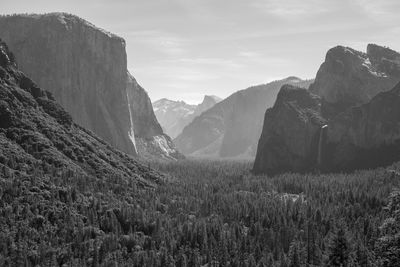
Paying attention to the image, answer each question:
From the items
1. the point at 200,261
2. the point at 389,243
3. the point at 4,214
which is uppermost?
the point at 389,243

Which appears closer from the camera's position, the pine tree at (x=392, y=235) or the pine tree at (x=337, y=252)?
the pine tree at (x=392, y=235)

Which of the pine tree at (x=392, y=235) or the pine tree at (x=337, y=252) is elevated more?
the pine tree at (x=392, y=235)

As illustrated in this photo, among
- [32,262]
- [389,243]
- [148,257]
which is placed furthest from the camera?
[148,257]

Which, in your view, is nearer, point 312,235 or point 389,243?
point 389,243

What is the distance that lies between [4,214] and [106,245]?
36188 millimetres

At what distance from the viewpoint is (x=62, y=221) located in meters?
185

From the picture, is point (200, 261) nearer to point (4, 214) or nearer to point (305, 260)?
point (305, 260)

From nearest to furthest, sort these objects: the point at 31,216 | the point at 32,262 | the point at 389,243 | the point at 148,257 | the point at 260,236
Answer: the point at 389,243, the point at 32,262, the point at 148,257, the point at 31,216, the point at 260,236

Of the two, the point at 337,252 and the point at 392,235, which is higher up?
the point at 392,235

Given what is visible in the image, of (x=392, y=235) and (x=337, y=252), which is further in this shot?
(x=337, y=252)

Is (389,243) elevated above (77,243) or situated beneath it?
elevated above

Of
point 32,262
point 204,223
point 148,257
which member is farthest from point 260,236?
point 32,262

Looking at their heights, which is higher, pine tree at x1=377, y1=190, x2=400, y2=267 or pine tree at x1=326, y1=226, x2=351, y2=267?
pine tree at x1=377, y1=190, x2=400, y2=267

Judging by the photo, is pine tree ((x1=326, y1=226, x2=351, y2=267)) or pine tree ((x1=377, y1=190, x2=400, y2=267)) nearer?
pine tree ((x1=377, y1=190, x2=400, y2=267))
